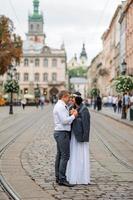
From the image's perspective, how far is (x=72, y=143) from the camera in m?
12.2

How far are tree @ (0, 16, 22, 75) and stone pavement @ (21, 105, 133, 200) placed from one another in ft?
145

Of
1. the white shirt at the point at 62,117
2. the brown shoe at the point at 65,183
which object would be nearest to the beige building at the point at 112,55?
the white shirt at the point at 62,117

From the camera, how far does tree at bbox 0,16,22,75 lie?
6219 cm

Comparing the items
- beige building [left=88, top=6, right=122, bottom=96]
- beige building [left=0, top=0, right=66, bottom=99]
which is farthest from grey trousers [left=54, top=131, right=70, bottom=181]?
beige building [left=0, top=0, right=66, bottom=99]

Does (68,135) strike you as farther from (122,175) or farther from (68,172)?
(122,175)

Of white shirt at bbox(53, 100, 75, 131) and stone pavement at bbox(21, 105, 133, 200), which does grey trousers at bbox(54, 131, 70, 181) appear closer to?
white shirt at bbox(53, 100, 75, 131)

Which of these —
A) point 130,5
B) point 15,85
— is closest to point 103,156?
point 15,85

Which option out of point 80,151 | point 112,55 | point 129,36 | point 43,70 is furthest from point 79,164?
point 43,70

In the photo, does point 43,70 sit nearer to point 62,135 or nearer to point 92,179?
point 92,179

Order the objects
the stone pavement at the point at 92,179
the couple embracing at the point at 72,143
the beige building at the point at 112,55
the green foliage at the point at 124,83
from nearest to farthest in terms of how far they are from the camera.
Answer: the stone pavement at the point at 92,179 → the couple embracing at the point at 72,143 → the green foliage at the point at 124,83 → the beige building at the point at 112,55

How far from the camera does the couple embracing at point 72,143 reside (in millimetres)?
12039

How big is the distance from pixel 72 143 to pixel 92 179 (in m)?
1.11

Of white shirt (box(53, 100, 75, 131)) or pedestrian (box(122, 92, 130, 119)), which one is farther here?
pedestrian (box(122, 92, 130, 119))

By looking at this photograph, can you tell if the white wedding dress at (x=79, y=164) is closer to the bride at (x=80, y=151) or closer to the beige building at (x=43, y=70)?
the bride at (x=80, y=151)
